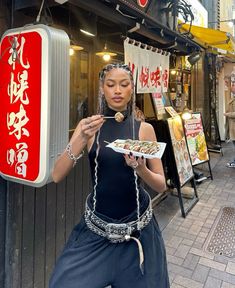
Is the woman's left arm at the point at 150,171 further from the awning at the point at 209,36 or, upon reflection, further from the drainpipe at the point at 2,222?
the awning at the point at 209,36

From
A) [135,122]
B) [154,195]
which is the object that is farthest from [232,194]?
[135,122]

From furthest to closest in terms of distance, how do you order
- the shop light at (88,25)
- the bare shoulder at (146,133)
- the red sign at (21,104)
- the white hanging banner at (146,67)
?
1. the white hanging banner at (146,67)
2. the shop light at (88,25)
3. the red sign at (21,104)
4. the bare shoulder at (146,133)

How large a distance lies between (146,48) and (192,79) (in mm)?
5329

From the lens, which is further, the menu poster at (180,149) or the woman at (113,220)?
the menu poster at (180,149)

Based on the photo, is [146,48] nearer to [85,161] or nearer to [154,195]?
[85,161]

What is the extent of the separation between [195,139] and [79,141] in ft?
17.6

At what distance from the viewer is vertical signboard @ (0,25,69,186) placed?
2.13 metres

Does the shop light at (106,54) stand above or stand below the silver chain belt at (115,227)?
above

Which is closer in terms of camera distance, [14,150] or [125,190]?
[125,190]

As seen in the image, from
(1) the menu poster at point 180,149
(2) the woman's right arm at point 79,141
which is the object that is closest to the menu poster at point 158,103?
(1) the menu poster at point 180,149

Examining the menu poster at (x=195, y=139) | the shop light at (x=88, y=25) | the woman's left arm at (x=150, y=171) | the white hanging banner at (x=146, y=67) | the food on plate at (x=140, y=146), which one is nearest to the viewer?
the food on plate at (x=140, y=146)

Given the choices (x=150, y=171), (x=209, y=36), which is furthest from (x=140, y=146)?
(x=209, y=36)

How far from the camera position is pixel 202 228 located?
4727mm

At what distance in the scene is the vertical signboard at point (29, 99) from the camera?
213cm
